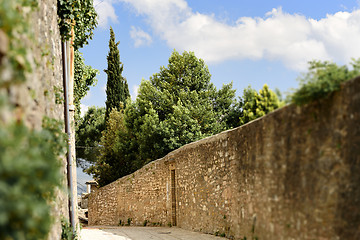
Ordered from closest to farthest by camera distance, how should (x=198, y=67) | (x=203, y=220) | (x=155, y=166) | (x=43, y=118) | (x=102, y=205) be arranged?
(x=43, y=118), (x=203, y=220), (x=155, y=166), (x=102, y=205), (x=198, y=67)

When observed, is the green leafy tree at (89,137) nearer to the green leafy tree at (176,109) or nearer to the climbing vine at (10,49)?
the green leafy tree at (176,109)

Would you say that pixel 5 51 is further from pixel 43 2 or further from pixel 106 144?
pixel 106 144

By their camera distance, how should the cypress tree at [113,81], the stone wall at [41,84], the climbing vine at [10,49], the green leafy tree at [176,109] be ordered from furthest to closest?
the cypress tree at [113,81] → the green leafy tree at [176,109] → the stone wall at [41,84] → the climbing vine at [10,49]

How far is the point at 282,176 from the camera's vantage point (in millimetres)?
5668

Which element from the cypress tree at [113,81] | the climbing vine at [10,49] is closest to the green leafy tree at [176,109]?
the cypress tree at [113,81]

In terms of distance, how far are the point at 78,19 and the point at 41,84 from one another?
3.91 metres

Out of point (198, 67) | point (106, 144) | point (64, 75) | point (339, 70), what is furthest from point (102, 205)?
point (339, 70)

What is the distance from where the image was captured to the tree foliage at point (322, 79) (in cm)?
438

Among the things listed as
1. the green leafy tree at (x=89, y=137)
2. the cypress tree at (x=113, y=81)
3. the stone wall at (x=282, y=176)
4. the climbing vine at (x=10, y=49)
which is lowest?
the stone wall at (x=282, y=176)

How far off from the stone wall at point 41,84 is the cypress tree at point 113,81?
20.4 m

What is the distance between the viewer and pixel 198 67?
21578 mm

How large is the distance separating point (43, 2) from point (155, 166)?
9.33 meters

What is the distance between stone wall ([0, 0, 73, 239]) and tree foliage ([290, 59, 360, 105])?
3035 millimetres

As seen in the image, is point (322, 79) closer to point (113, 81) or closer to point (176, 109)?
point (176, 109)
